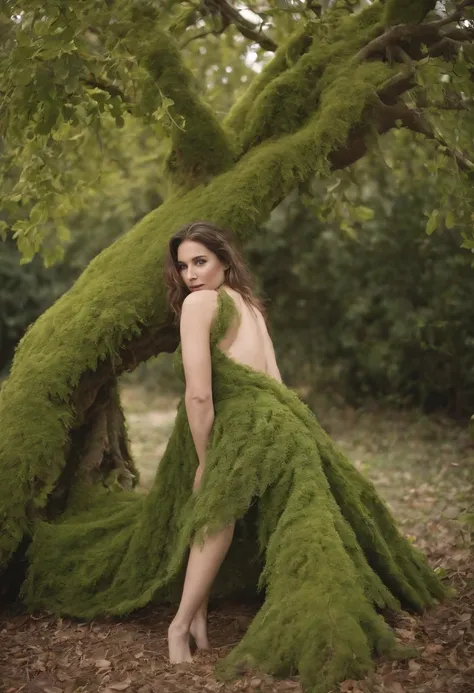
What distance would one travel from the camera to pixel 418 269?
901 centimetres

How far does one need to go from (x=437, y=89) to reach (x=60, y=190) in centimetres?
268

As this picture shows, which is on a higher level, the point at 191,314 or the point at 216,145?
the point at 216,145

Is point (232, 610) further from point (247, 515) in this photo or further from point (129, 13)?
point (129, 13)

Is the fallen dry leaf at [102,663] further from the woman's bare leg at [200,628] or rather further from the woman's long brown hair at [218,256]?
the woman's long brown hair at [218,256]

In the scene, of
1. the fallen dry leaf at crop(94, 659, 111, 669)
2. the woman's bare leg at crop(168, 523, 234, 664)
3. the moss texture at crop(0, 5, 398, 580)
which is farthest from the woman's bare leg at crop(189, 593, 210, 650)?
the moss texture at crop(0, 5, 398, 580)

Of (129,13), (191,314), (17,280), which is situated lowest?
(191,314)

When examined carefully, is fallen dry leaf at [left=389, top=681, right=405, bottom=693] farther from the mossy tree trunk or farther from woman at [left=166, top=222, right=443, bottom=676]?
the mossy tree trunk

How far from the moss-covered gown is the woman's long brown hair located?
0.24m

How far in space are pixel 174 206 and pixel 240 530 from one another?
2.01 m

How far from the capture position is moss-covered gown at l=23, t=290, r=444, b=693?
3.22m

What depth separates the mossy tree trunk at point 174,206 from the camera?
4.38 metres

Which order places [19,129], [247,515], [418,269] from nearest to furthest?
[247,515] < [19,129] < [418,269]

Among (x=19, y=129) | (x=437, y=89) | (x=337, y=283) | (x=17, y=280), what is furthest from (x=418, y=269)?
(x=17, y=280)

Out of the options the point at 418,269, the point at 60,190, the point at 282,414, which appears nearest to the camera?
the point at 282,414
